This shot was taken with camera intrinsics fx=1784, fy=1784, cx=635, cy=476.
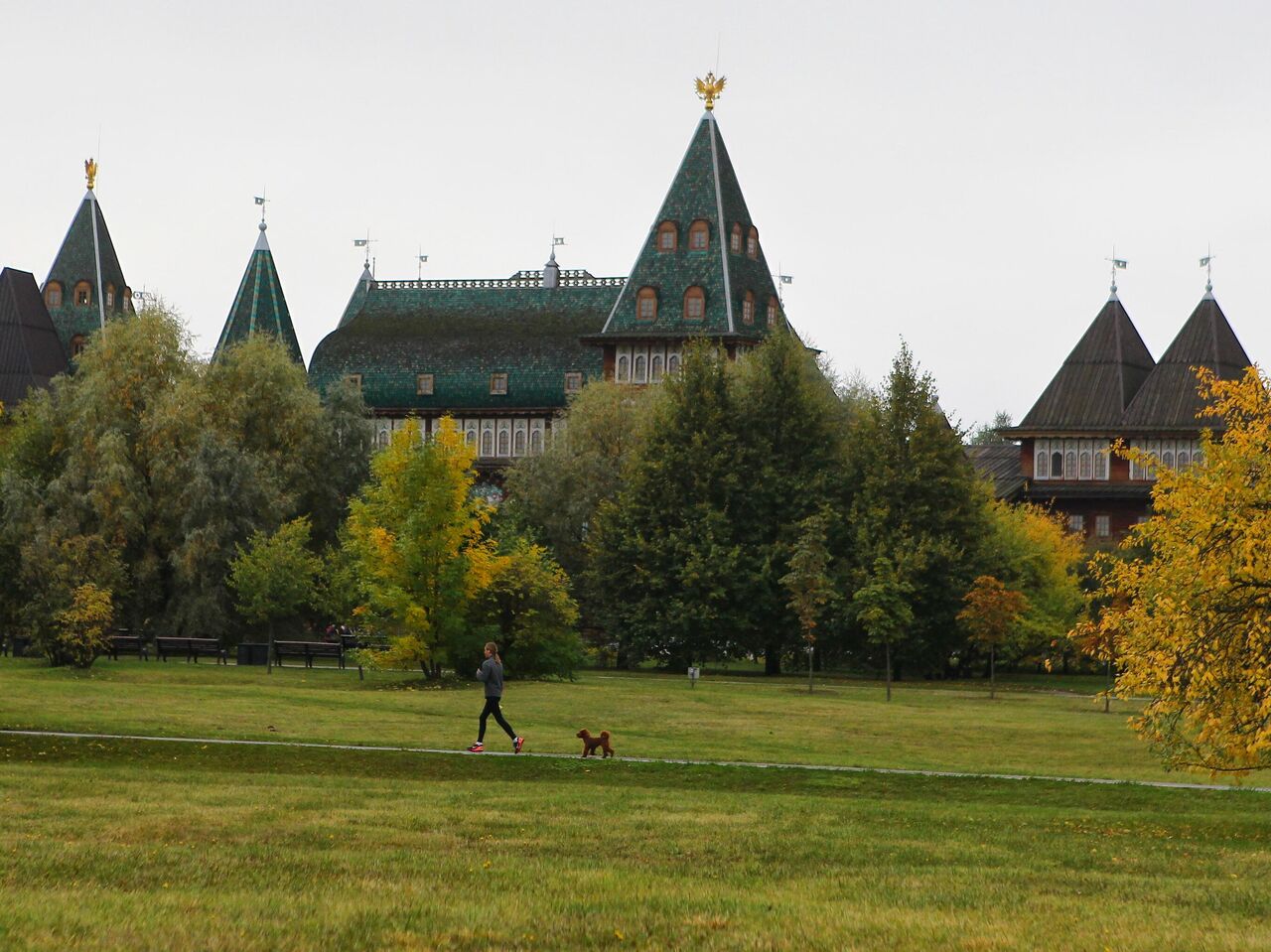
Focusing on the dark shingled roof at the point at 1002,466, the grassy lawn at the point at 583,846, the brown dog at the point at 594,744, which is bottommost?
the grassy lawn at the point at 583,846

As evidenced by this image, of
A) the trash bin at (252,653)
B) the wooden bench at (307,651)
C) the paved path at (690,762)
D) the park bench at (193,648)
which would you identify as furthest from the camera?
the trash bin at (252,653)

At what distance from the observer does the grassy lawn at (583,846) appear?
1162 centimetres

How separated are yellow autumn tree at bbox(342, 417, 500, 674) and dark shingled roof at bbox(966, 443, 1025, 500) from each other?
48.6 metres

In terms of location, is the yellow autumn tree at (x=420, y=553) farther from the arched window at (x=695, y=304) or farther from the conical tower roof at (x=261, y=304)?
the conical tower roof at (x=261, y=304)

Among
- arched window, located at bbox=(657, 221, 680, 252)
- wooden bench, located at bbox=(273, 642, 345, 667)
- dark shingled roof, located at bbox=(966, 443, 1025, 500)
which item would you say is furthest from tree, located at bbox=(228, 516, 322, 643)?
dark shingled roof, located at bbox=(966, 443, 1025, 500)

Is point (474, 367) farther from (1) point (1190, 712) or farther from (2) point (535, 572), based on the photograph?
(1) point (1190, 712)

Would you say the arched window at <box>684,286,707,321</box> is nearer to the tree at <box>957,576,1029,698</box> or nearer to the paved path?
the tree at <box>957,576,1029,698</box>

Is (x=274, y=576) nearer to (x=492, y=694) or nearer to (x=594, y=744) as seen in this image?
(x=492, y=694)

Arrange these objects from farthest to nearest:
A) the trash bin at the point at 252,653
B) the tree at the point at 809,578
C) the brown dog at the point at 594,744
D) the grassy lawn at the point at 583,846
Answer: the tree at the point at 809,578
the trash bin at the point at 252,653
the brown dog at the point at 594,744
the grassy lawn at the point at 583,846

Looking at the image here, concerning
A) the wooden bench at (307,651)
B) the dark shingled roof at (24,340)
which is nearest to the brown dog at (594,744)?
the wooden bench at (307,651)

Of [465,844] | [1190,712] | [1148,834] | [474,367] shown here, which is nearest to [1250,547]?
[1190,712]

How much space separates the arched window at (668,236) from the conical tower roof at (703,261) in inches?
2.1

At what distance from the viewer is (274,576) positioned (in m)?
54.2

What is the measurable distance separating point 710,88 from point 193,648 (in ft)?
161
